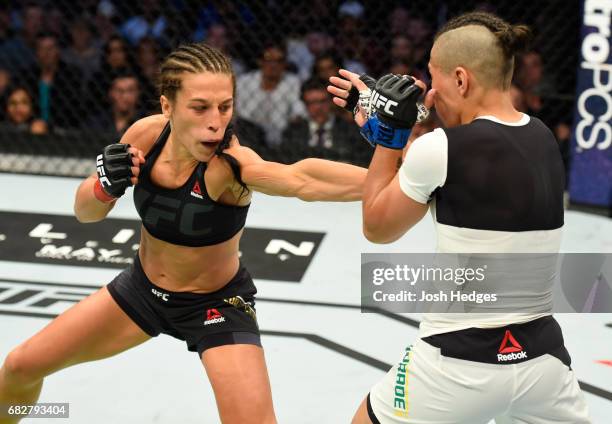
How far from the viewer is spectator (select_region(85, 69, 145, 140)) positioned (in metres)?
6.22

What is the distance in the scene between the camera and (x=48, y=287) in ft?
14.0

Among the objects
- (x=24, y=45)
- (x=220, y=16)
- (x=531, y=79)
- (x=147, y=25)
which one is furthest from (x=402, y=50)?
(x=24, y=45)

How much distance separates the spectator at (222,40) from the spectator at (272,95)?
0.17m

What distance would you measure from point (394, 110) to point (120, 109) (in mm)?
4443

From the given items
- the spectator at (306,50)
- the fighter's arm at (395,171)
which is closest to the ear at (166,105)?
the fighter's arm at (395,171)

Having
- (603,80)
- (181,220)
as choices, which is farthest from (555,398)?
(603,80)

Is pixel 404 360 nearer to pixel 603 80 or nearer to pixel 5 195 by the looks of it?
pixel 603 80

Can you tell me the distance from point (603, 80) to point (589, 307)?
1.69 m

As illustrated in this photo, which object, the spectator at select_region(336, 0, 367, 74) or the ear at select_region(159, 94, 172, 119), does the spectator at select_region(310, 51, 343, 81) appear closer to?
the spectator at select_region(336, 0, 367, 74)

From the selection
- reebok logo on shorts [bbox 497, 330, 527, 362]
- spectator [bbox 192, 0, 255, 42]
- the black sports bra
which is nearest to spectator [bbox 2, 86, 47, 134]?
spectator [bbox 192, 0, 255, 42]

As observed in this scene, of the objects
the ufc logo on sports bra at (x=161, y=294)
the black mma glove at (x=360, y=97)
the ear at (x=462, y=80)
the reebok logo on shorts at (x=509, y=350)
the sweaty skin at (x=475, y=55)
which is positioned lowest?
the ufc logo on sports bra at (x=161, y=294)

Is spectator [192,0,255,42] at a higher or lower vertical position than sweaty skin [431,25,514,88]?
lower

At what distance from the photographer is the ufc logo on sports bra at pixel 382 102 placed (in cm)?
211

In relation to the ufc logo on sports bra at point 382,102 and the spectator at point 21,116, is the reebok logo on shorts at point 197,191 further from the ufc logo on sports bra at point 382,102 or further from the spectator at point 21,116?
the spectator at point 21,116
